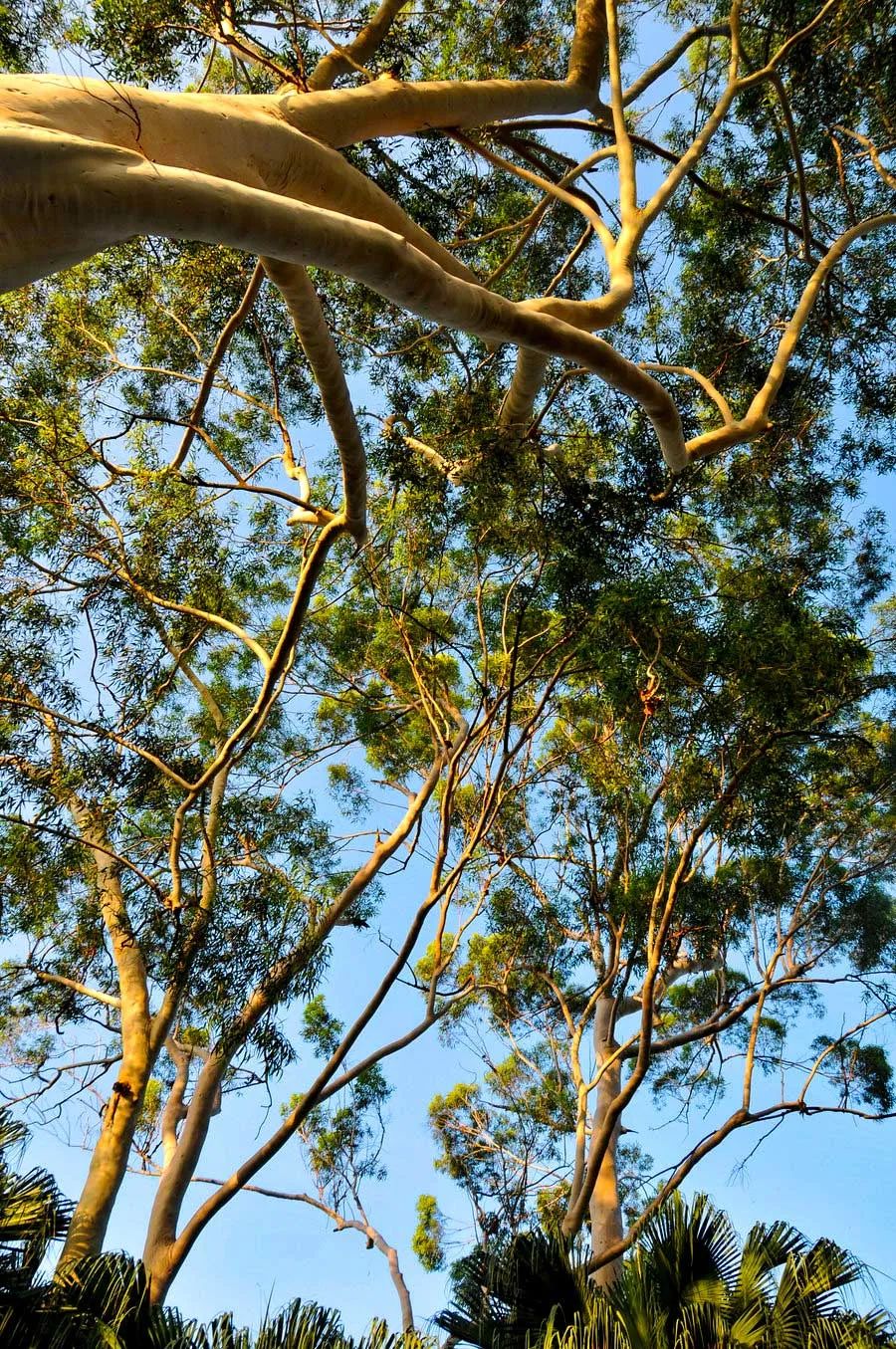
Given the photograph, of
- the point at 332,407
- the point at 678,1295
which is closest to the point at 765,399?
the point at 332,407

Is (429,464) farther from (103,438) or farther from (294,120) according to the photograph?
(294,120)

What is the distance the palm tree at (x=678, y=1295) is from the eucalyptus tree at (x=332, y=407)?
1.38 meters

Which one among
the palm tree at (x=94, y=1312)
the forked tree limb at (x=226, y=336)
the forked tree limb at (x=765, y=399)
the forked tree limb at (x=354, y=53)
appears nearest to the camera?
the palm tree at (x=94, y=1312)

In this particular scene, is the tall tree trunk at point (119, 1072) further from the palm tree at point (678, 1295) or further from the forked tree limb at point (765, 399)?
the forked tree limb at point (765, 399)

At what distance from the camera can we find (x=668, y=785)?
6.80m

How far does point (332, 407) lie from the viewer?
151 inches

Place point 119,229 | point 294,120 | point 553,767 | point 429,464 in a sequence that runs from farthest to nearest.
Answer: point 553,767 < point 429,464 < point 294,120 < point 119,229

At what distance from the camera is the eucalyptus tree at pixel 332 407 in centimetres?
340

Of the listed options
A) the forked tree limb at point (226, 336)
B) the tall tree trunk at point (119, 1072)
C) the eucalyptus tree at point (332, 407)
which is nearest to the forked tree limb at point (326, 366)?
the eucalyptus tree at point (332, 407)

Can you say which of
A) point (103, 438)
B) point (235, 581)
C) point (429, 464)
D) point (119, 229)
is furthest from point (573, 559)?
point (119, 229)

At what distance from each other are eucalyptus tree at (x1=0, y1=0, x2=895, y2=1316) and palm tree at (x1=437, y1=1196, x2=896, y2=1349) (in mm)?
1382

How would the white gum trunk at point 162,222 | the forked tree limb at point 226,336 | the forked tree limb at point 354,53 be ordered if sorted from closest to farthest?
the white gum trunk at point 162,222 → the forked tree limb at point 354,53 → the forked tree limb at point 226,336

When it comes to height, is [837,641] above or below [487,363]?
below

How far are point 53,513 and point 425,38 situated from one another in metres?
4.12
